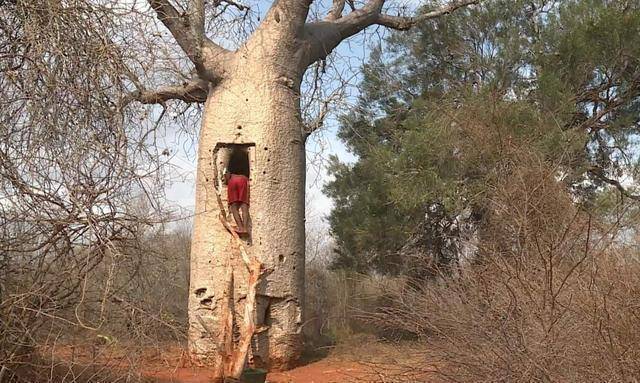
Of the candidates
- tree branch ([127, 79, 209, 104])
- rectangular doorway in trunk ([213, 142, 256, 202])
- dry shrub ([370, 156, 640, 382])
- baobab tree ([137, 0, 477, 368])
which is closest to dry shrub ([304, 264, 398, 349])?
baobab tree ([137, 0, 477, 368])

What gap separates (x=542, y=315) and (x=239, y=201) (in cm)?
358

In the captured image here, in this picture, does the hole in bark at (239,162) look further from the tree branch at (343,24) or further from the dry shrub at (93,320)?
the dry shrub at (93,320)

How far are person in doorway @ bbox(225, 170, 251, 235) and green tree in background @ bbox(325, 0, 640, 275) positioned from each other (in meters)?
1.19

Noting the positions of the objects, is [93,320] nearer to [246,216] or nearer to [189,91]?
[246,216]

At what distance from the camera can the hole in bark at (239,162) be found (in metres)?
6.64

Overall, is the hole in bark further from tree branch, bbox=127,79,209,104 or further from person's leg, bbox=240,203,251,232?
tree branch, bbox=127,79,209,104

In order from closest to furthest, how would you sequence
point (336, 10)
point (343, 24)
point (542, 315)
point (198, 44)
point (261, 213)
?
1. point (542, 315)
2. point (261, 213)
3. point (198, 44)
4. point (343, 24)
5. point (336, 10)

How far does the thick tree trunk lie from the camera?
6.17m

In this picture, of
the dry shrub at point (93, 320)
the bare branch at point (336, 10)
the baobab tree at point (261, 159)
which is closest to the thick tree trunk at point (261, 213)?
the baobab tree at point (261, 159)

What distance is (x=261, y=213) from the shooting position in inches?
247

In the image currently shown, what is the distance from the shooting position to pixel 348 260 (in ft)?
31.0

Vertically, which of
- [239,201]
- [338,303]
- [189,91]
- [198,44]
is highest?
[198,44]

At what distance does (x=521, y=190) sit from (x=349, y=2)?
4060mm

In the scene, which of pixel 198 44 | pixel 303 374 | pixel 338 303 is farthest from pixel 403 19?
pixel 338 303
